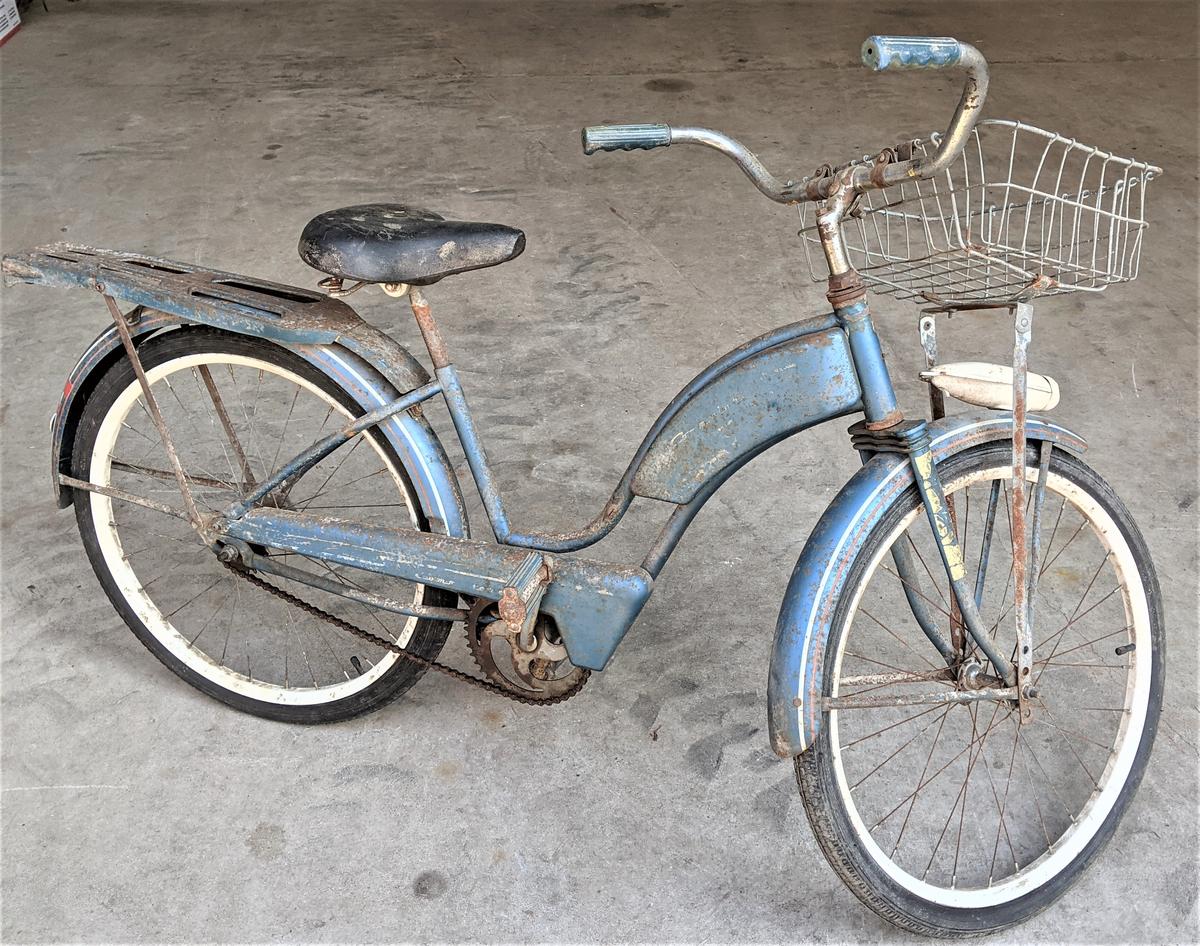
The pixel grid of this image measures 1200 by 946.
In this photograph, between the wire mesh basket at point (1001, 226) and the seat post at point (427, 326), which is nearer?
the wire mesh basket at point (1001, 226)

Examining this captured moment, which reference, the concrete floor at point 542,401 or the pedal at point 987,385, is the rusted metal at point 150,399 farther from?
the pedal at point 987,385

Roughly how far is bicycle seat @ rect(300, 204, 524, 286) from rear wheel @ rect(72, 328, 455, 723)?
229 mm

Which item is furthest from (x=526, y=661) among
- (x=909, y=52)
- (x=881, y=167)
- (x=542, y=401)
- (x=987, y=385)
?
(x=542, y=401)

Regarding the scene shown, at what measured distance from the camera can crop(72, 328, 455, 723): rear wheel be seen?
1955 millimetres

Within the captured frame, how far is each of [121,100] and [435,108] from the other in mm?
Answer: 1356

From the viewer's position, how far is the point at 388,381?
1.85 m

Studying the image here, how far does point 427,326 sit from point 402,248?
0.46ft

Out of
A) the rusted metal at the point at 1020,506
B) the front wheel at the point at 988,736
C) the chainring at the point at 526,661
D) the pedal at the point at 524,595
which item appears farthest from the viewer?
the chainring at the point at 526,661

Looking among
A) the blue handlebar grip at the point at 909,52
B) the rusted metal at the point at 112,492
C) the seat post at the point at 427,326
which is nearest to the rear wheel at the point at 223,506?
the rusted metal at the point at 112,492

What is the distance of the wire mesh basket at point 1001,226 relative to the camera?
134 centimetres

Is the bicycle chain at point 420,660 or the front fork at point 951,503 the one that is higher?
the front fork at point 951,503

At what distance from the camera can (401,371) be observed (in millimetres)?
1847

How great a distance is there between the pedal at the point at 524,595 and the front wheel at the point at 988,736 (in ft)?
1.50

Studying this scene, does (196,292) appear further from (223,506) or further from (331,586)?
(331,586)
